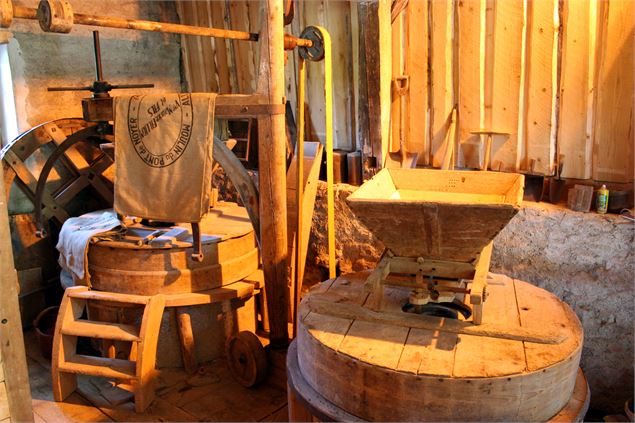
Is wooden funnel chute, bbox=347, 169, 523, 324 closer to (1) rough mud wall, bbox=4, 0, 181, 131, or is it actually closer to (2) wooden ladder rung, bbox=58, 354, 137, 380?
(2) wooden ladder rung, bbox=58, 354, 137, 380

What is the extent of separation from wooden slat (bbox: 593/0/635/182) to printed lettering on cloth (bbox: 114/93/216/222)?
7.95ft

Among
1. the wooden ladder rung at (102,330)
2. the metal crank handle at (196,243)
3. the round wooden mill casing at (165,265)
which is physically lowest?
the wooden ladder rung at (102,330)

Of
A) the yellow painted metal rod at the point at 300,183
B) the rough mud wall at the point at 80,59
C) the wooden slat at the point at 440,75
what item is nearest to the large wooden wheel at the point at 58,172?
the rough mud wall at the point at 80,59

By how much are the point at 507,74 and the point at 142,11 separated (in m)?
3.86

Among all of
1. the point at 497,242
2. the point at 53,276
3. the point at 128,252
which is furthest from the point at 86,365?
the point at 497,242

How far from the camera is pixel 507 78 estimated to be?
148 inches

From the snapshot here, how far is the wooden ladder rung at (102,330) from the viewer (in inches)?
150

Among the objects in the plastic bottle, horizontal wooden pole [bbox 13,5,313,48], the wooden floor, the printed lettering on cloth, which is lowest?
the wooden floor

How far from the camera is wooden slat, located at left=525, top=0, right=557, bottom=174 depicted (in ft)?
11.5

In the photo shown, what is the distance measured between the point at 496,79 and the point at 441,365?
2.23 m

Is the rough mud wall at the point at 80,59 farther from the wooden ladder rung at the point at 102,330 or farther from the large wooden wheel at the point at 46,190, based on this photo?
the wooden ladder rung at the point at 102,330

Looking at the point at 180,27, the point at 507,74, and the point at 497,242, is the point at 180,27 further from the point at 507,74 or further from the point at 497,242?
the point at 497,242

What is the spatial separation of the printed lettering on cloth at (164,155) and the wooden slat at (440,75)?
64.9 inches

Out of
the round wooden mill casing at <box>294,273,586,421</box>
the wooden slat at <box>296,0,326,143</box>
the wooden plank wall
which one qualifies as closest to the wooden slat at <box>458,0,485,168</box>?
the wooden plank wall
